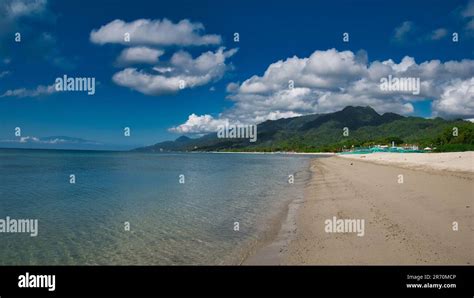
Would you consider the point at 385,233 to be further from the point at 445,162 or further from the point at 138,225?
the point at 445,162

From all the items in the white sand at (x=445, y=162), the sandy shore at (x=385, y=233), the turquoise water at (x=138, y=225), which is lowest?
the turquoise water at (x=138, y=225)

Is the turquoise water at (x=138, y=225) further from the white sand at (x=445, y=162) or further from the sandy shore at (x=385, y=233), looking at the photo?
the white sand at (x=445, y=162)

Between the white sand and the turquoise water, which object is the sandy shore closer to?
the turquoise water

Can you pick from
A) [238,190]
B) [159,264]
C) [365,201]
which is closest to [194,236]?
[159,264]
